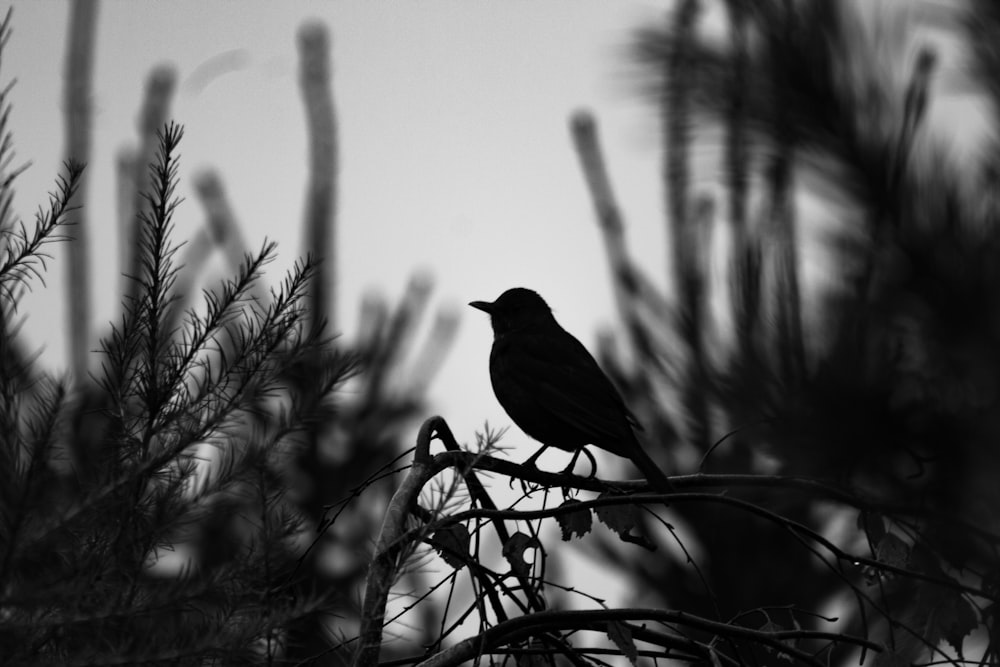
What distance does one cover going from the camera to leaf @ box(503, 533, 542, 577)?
2.02m

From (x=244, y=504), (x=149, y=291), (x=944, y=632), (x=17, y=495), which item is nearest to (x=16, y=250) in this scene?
(x=149, y=291)

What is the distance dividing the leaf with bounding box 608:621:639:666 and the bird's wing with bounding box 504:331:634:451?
155 centimetres

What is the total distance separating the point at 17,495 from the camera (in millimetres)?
1178

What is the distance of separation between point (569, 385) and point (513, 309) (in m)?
0.87

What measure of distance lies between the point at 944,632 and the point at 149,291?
157 cm

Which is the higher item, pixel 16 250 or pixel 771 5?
pixel 771 5

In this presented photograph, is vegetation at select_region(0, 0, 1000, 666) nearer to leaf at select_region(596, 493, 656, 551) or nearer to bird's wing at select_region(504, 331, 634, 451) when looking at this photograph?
leaf at select_region(596, 493, 656, 551)

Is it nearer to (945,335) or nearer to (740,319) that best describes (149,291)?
(740,319)

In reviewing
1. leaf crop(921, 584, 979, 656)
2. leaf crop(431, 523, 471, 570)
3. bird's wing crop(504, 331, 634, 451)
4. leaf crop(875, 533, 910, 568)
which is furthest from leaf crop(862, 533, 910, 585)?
bird's wing crop(504, 331, 634, 451)

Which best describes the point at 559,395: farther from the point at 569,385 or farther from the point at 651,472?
the point at 651,472

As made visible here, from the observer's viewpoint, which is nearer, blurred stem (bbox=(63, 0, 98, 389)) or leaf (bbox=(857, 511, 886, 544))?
leaf (bbox=(857, 511, 886, 544))

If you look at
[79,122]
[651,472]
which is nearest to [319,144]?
[79,122]

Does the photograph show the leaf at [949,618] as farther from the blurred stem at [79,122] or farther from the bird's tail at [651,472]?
the blurred stem at [79,122]

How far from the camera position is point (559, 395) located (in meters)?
3.65
